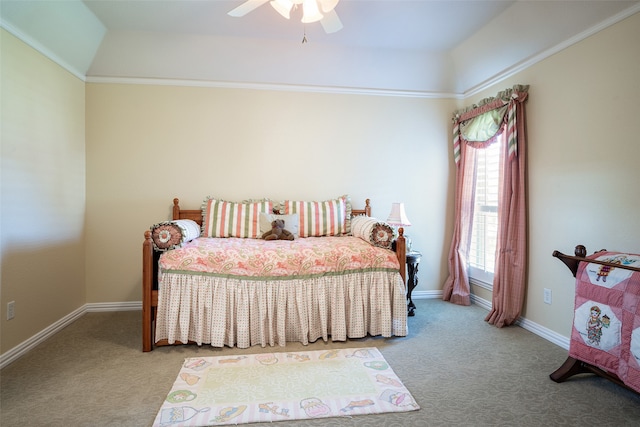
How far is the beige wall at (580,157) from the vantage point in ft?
6.73

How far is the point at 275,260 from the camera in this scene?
2465 millimetres

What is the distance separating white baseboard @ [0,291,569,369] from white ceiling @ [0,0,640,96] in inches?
84.7

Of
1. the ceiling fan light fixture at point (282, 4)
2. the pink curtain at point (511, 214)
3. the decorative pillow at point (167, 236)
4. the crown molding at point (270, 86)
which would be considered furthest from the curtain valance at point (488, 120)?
the decorative pillow at point (167, 236)

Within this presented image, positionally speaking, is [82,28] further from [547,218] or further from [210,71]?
[547,218]

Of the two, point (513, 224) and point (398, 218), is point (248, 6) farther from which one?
point (513, 224)

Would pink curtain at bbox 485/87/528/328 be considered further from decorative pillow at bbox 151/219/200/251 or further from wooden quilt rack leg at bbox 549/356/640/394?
decorative pillow at bbox 151/219/200/251

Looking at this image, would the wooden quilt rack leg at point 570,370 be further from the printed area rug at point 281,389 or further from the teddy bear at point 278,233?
the teddy bear at point 278,233

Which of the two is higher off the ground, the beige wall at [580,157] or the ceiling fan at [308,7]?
the ceiling fan at [308,7]

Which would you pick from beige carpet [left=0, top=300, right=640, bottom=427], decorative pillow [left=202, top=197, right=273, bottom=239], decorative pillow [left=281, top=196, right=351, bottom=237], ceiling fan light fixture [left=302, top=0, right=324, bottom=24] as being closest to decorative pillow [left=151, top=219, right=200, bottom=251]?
decorative pillow [left=202, top=197, right=273, bottom=239]

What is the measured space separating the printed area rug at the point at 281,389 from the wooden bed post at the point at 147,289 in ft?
1.24

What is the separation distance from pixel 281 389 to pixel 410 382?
29.9 inches

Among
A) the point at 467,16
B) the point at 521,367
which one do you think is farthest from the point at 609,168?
the point at 467,16

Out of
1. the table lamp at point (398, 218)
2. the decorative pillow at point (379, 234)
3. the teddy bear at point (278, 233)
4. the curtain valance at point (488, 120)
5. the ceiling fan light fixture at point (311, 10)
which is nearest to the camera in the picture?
the ceiling fan light fixture at point (311, 10)

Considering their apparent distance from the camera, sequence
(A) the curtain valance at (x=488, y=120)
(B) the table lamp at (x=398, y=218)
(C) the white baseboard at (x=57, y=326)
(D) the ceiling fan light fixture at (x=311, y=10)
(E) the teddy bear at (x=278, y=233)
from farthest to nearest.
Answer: (B) the table lamp at (x=398, y=218)
(E) the teddy bear at (x=278, y=233)
(A) the curtain valance at (x=488, y=120)
(C) the white baseboard at (x=57, y=326)
(D) the ceiling fan light fixture at (x=311, y=10)
